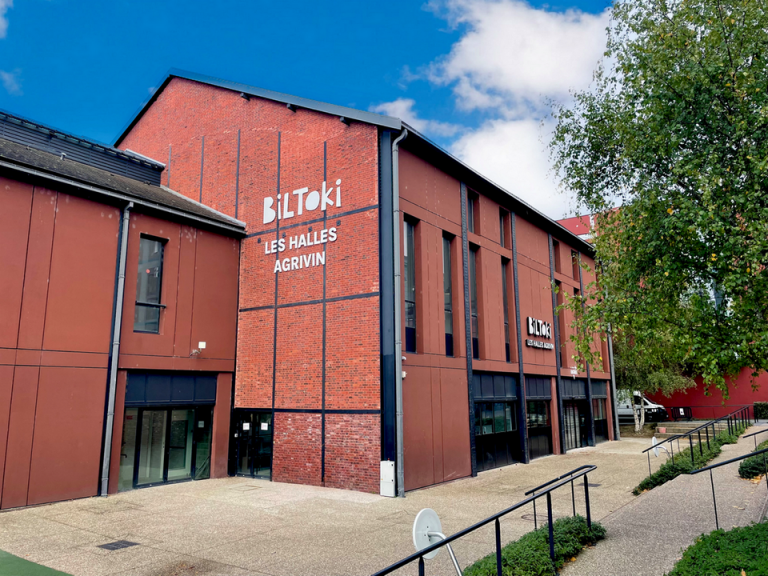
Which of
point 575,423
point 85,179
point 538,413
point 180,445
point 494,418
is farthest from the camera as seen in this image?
point 575,423

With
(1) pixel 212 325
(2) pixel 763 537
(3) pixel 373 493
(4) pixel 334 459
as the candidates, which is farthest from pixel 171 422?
(2) pixel 763 537

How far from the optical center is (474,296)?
18328 millimetres

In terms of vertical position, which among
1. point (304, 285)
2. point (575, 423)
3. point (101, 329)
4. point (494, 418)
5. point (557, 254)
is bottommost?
point (575, 423)

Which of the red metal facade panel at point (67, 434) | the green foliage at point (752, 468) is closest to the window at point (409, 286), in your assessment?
the red metal facade panel at point (67, 434)

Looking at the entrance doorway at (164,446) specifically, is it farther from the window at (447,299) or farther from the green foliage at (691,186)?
the green foliage at (691,186)

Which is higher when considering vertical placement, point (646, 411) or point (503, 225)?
point (503, 225)

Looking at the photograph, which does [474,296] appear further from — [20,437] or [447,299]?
[20,437]

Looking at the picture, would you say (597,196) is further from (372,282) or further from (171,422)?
(171,422)

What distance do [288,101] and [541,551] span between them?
567 inches

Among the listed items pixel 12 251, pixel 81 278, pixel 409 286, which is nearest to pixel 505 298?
pixel 409 286

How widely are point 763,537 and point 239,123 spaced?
1749cm

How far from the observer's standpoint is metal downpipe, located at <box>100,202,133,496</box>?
13.3m

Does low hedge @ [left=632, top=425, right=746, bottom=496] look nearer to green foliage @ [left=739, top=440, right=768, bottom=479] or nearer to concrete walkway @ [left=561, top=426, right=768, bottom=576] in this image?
concrete walkway @ [left=561, top=426, right=768, bottom=576]

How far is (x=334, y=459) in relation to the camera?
562 inches
